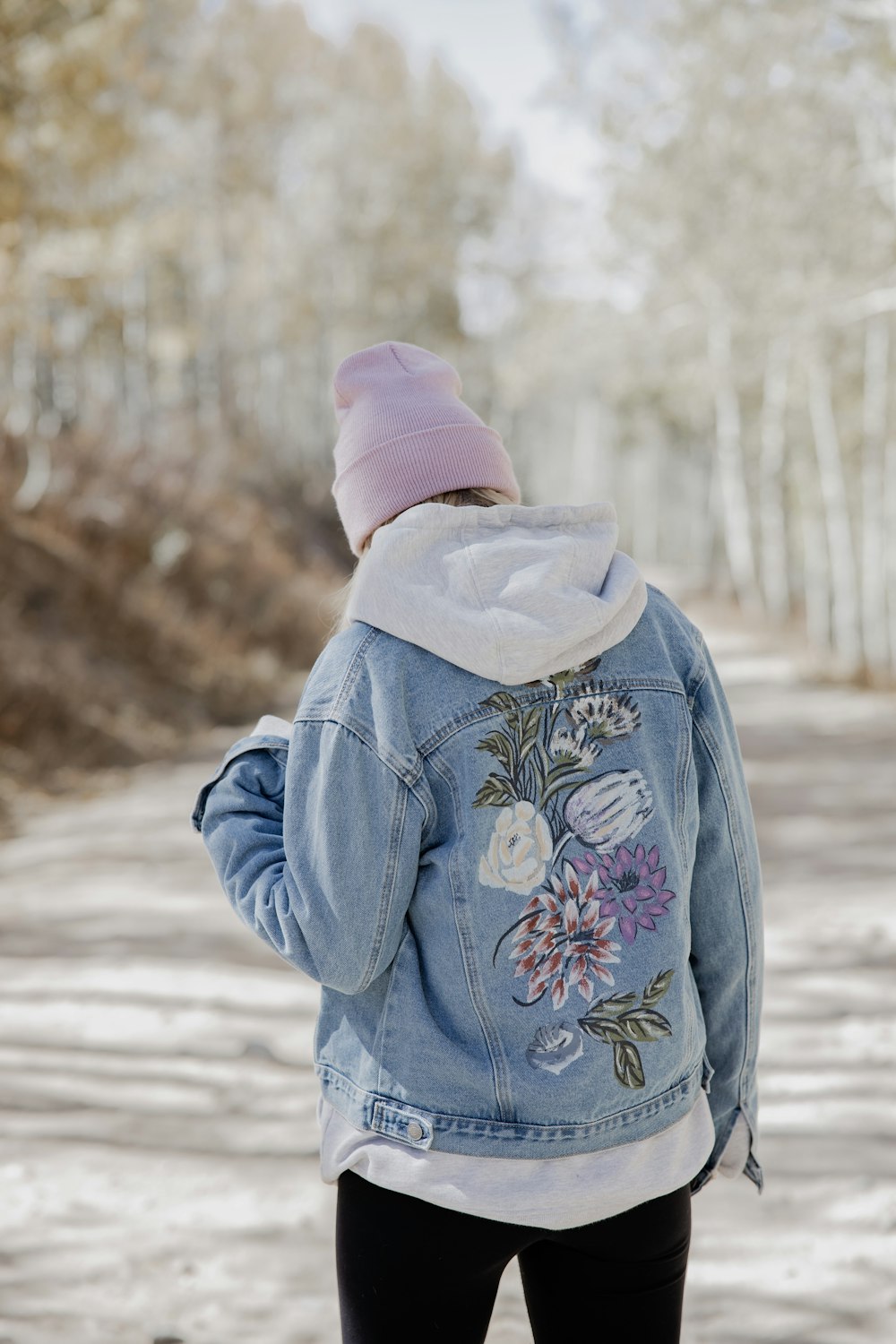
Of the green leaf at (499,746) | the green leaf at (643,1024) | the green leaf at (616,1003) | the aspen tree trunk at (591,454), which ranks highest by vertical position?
the aspen tree trunk at (591,454)

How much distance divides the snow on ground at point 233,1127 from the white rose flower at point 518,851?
175cm

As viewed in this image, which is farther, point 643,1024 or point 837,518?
point 837,518

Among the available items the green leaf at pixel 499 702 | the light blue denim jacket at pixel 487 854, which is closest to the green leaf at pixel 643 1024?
the light blue denim jacket at pixel 487 854

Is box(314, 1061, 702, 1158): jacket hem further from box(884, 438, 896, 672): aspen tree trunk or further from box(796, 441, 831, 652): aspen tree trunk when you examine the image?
box(796, 441, 831, 652): aspen tree trunk

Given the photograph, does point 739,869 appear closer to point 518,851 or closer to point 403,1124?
point 518,851

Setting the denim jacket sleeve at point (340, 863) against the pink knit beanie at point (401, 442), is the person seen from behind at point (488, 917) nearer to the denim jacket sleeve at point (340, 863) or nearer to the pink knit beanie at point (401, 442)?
the denim jacket sleeve at point (340, 863)

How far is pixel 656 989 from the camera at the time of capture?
136cm

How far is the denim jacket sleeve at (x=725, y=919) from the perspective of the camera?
1.50m

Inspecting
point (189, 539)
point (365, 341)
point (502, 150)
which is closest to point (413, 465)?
point (189, 539)

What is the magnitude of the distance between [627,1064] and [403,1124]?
0.27 meters

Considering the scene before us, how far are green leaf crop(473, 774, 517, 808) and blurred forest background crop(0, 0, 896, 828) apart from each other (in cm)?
35

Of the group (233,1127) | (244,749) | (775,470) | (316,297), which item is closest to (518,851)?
(244,749)

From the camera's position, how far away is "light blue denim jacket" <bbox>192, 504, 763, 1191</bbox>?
4.25 feet

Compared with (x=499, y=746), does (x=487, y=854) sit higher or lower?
lower
